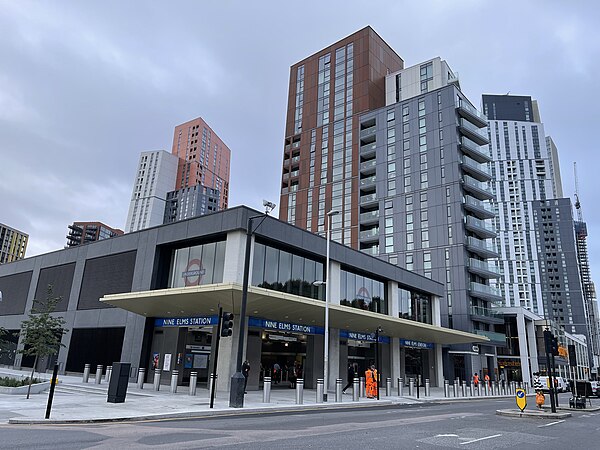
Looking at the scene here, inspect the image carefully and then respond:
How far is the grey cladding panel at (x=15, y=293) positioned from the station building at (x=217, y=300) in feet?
2.20

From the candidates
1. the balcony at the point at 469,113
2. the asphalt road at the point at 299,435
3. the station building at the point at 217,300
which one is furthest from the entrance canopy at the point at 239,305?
the balcony at the point at 469,113

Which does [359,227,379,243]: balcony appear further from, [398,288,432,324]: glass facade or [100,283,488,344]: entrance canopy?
[100,283,488,344]: entrance canopy

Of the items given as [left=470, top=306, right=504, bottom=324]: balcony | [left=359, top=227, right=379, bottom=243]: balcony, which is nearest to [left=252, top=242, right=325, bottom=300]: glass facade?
[left=470, top=306, right=504, bottom=324]: balcony

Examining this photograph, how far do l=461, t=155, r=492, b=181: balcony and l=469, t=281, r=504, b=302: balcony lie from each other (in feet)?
51.7

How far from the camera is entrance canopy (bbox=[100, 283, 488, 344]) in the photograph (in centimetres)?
2284

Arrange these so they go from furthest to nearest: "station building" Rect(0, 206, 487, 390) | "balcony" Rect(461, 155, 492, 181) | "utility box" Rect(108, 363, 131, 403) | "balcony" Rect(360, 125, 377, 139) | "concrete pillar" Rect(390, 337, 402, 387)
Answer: "balcony" Rect(360, 125, 377, 139) → "balcony" Rect(461, 155, 492, 181) → "concrete pillar" Rect(390, 337, 402, 387) → "station building" Rect(0, 206, 487, 390) → "utility box" Rect(108, 363, 131, 403)

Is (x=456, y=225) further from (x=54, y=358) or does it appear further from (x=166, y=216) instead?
(x=166, y=216)

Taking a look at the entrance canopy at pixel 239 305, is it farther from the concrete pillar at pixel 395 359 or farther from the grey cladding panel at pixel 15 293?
the grey cladding panel at pixel 15 293

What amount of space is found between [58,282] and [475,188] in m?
52.1

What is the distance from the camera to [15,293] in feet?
148

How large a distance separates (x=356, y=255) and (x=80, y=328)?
22.0 m

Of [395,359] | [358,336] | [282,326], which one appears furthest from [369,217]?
[282,326]

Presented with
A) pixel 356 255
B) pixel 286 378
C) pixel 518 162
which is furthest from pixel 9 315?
pixel 518 162

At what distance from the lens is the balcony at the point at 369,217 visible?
230 feet
